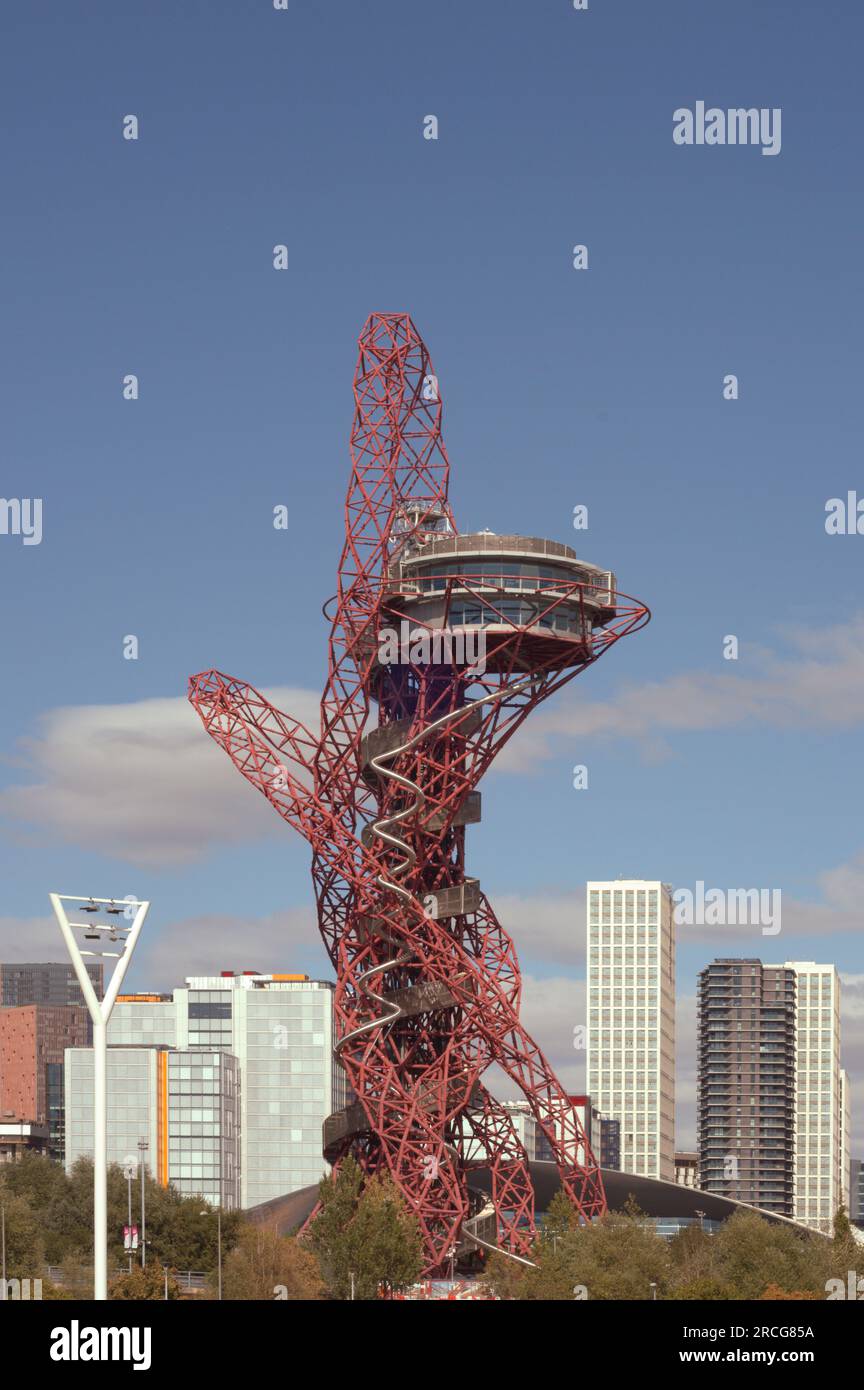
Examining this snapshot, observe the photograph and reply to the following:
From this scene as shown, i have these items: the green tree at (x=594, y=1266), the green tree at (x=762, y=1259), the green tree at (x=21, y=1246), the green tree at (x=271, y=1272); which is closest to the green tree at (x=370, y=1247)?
the green tree at (x=271, y=1272)

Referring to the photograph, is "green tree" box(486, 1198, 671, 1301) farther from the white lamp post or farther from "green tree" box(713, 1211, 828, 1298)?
the white lamp post

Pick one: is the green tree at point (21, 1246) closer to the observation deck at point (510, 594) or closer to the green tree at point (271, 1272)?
the green tree at point (271, 1272)

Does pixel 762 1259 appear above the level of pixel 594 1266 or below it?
below

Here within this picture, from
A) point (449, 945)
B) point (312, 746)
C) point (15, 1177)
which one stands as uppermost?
point (312, 746)

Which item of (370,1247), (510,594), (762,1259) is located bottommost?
(762,1259)

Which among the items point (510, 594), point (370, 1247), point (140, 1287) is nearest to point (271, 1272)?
point (370, 1247)

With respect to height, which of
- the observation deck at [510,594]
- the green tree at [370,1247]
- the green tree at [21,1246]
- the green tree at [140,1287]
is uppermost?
the observation deck at [510,594]

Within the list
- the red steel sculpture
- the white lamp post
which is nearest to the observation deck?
the red steel sculpture

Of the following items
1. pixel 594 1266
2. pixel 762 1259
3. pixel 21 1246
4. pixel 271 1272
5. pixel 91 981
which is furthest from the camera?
pixel 21 1246

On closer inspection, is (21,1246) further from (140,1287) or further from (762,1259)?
(762,1259)
